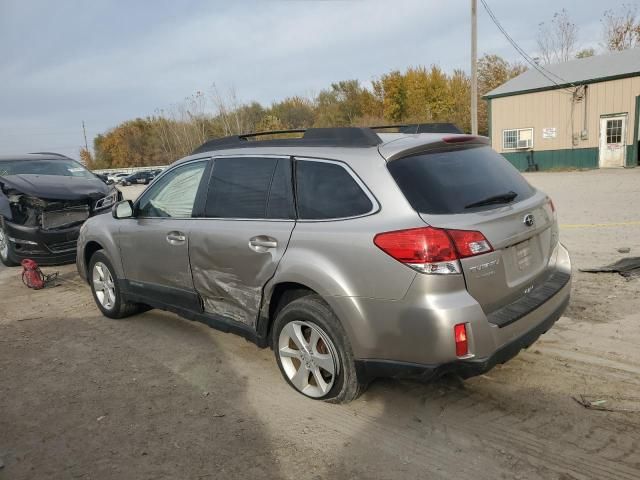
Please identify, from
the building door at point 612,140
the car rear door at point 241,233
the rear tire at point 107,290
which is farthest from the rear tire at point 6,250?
the building door at point 612,140

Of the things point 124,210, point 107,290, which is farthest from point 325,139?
point 107,290

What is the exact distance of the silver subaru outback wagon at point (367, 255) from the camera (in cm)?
278

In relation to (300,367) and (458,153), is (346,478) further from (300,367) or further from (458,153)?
(458,153)

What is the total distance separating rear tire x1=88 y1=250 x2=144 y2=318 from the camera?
5.23 metres

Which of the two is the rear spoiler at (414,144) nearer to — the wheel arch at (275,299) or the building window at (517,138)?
the wheel arch at (275,299)

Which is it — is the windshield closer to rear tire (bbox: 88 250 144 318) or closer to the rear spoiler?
rear tire (bbox: 88 250 144 318)

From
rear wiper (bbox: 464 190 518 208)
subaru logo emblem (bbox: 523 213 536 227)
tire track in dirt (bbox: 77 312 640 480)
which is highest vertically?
rear wiper (bbox: 464 190 518 208)

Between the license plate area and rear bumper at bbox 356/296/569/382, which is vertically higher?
the license plate area

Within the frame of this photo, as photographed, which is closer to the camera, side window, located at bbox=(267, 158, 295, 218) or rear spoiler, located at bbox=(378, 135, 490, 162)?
rear spoiler, located at bbox=(378, 135, 490, 162)

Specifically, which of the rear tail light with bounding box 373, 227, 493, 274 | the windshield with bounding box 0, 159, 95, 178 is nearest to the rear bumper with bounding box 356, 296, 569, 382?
the rear tail light with bounding box 373, 227, 493, 274

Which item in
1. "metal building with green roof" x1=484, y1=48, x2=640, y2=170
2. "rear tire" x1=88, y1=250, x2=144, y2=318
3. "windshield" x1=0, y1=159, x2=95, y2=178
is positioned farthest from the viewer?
"metal building with green roof" x1=484, y1=48, x2=640, y2=170

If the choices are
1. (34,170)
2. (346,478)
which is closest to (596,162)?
(34,170)

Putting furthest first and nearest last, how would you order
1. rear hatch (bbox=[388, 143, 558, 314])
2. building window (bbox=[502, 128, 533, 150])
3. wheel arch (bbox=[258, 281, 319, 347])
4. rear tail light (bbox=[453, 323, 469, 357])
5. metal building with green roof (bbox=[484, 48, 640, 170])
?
building window (bbox=[502, 128, 533, 150])
metal building with green roof (bbox=[484, 48, 640, 170])
wheel arch (bbox=[258, 281, 319, 347])
rear hatch (bbox=[388, 143, 558, 314])
rear tail light (bbox=[453, 323, 469, 357])

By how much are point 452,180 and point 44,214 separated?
6738 millimetres
